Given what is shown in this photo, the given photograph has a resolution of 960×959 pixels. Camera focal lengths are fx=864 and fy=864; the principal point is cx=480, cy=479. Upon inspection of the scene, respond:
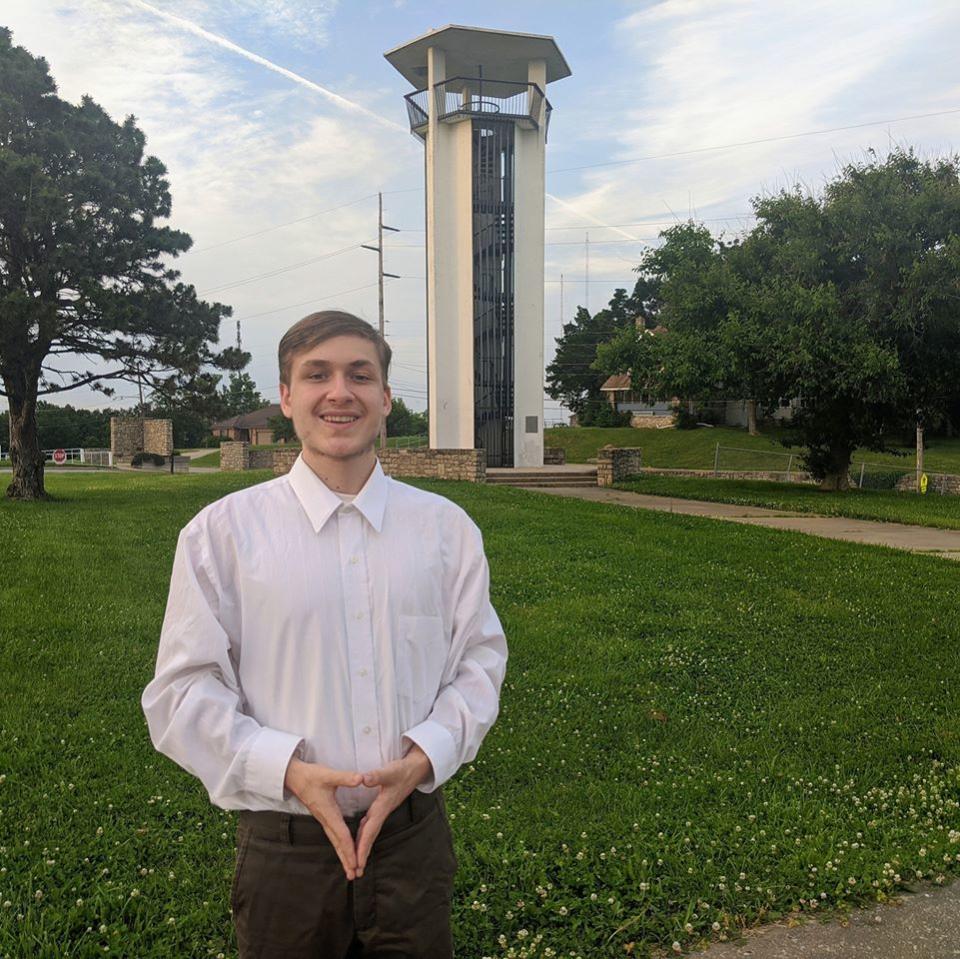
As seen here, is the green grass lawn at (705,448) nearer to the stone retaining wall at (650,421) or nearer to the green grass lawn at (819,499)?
the stone retaining wall at (650,421)

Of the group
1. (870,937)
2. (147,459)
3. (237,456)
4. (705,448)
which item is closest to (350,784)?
(870,937)

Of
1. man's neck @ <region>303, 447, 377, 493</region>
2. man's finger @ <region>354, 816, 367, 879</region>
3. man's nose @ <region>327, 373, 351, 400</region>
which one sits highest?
man's nose @ <region>327, 373, 351, 400</region>

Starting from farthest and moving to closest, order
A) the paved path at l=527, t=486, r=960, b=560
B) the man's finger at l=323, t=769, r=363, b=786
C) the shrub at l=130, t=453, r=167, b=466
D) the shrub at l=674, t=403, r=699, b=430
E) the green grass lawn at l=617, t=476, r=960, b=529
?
the shrub at l=674, t=403, r=699, b=430 → the shrub at l=130, t=453, r=167, b=466 → the green grass lawn at l=617, t=476, r=960, b=529 → the paved path at l=527, t=486, r=960, b=560 → the man's finger at l=323, t=769, r=363, b=786

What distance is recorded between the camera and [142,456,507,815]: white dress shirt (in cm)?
186

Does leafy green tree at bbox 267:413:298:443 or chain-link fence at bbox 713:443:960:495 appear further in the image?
leafy green tree at bbox 267:413:298:443

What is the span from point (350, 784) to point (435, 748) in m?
0.21

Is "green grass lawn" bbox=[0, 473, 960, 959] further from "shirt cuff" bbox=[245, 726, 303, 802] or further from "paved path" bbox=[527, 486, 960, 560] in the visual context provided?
"paved path" bbox=[527, 486, 960, 560]

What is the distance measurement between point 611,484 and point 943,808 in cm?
1917

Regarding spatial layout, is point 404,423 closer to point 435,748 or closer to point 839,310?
point 839,310

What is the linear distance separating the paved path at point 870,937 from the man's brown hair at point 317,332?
266cm

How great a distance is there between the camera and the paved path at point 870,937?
3.23 metres

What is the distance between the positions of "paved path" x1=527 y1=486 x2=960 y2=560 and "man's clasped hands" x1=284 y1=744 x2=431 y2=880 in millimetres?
10838

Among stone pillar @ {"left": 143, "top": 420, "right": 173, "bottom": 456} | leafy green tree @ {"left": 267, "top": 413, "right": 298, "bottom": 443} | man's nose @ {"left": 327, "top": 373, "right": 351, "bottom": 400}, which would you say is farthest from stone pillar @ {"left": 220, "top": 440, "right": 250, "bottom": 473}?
man's nose @ {"left": 327, "top": 373, "right": 351, "bottom": 400}

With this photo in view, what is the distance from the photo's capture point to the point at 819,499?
18.5 meters
